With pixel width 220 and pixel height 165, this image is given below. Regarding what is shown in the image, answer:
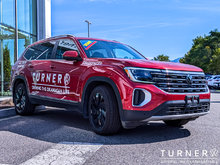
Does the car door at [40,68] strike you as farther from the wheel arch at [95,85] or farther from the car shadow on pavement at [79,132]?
the wheel arch at [95,85]

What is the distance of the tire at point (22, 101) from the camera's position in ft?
21.8

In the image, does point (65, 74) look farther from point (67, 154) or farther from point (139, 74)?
point (67, 154)

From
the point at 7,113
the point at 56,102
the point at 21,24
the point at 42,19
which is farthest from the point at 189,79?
the point at 42,19

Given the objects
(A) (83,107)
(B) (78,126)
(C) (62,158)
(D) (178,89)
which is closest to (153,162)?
(C) (62,158)

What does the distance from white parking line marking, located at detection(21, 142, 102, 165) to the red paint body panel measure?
82 cm

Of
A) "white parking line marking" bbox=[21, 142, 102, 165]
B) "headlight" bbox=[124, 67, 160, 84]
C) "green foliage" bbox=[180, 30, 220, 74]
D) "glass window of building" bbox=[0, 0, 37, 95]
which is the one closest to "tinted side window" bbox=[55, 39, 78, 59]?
"headlight" bbox=[124, 67, 160, 84]

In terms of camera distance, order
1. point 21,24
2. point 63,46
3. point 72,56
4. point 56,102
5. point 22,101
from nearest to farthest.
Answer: point 72,56 → point 56,102 → point 63,46 → point 22,101 → point 21,24

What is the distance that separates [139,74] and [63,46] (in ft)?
7.65

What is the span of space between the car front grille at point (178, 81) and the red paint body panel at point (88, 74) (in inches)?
3.3

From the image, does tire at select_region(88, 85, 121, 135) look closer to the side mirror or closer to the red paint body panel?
the red paint body panel

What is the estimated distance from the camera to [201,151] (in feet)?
11.9

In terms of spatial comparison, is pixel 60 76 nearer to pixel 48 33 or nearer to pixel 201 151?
pixel 201 151

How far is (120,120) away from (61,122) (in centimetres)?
199

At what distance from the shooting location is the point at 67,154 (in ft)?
11.5
